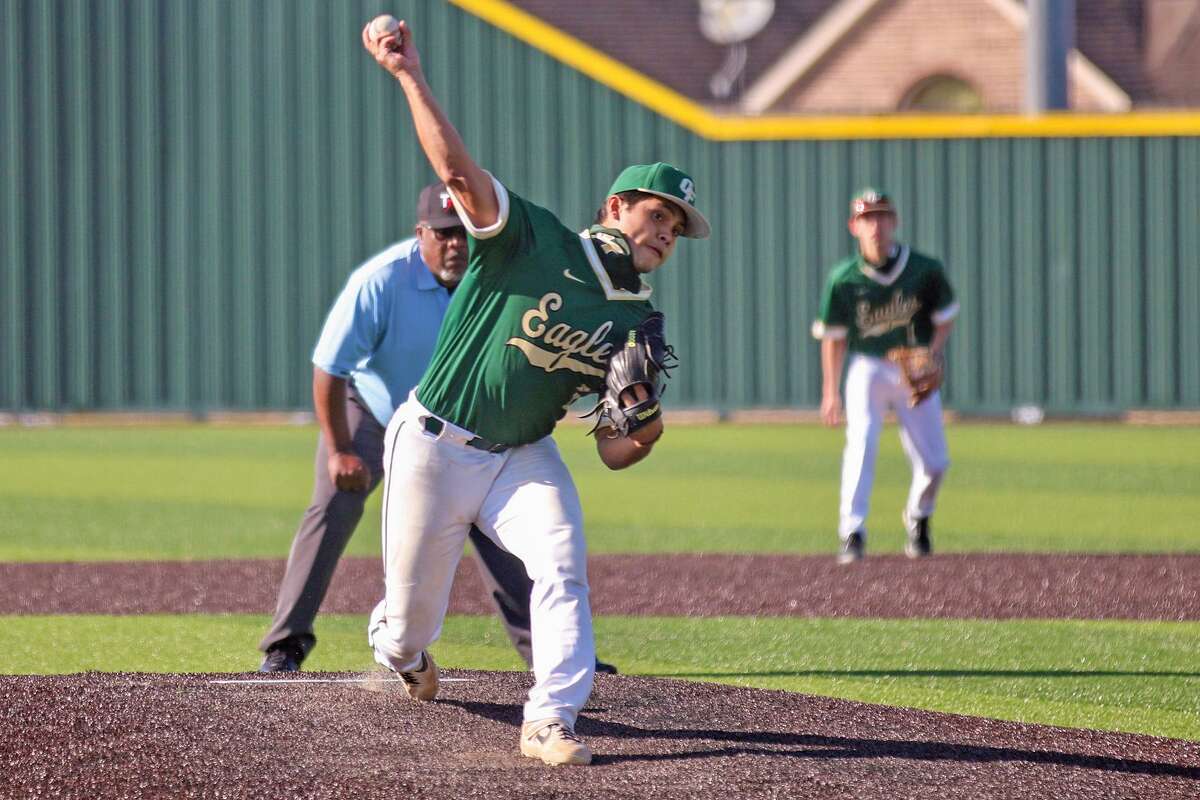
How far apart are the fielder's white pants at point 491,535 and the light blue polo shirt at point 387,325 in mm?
988

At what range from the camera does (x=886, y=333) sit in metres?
9.91

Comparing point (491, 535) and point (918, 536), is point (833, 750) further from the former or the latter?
point (918, 536)

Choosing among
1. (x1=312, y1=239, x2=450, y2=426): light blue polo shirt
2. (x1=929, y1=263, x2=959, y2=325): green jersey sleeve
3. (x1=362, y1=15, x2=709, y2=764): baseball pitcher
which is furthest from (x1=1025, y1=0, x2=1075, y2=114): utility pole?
(x1=362, y1=15, x2=709, y2=764): baseball pitcher

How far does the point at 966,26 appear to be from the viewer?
3528 cm

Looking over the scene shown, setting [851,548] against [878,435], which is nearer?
[851,548]

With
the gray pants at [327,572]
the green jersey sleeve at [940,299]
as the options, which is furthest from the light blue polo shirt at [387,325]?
the green jersey sleeve at [940,299]

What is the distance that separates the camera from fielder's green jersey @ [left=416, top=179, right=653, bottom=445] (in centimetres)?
485

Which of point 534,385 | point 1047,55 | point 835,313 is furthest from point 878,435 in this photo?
point 1047,55

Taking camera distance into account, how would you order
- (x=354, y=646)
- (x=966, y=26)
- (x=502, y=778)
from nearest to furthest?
A: (x=502, y=778), (x=354, y=646), (x=966, y=26)

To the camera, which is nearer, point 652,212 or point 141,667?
point 652,212

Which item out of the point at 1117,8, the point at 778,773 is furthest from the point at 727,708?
the point at 1117,8

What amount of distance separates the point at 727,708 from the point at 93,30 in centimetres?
1840

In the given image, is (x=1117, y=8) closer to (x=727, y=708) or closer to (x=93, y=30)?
(x=93, y=30)

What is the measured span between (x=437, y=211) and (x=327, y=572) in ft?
4.43
